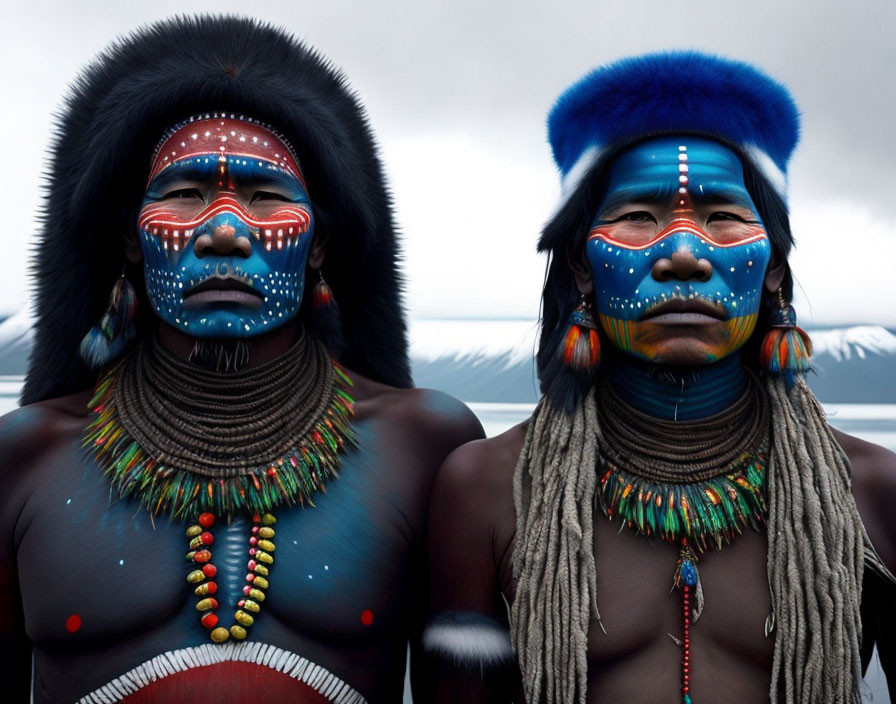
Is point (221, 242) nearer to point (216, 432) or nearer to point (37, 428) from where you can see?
point (216, 432)

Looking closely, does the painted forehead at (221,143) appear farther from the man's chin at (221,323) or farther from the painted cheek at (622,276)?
the painted cheek at (622,276)

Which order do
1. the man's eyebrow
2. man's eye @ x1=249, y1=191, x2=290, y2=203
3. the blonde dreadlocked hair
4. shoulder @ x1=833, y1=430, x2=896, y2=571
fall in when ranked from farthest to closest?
man's eye @ x1=249, y1=191, x2=290, y2=203, the man's eyebrow, shoulder @ x1=833, y1=430, x2=896, y2=571, the blonde dreadlocked hair

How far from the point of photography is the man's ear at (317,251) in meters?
2.93

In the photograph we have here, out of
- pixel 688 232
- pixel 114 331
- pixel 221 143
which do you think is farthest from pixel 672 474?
pixel 114 331

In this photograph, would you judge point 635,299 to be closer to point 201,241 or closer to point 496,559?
point 496,559

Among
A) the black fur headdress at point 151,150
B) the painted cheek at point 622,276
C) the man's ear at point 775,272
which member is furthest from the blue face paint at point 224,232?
the man's ear at point 775,272

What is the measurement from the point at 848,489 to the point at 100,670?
2071 mm

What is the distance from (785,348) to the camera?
2.46 metres

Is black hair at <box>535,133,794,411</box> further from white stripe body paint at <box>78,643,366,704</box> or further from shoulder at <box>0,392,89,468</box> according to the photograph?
shoulder at <box>0,392,89,468</box>

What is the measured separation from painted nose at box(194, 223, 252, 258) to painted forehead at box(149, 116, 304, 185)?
0.84 feet

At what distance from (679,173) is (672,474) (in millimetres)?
811

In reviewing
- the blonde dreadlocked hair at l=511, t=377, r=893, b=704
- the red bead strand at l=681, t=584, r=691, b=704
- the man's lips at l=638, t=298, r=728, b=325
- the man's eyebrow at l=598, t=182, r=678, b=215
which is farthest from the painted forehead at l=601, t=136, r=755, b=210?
the red bead strand at l=681, t=584, r=691, b=704

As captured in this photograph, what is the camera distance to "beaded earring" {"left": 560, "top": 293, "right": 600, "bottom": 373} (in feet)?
8.10

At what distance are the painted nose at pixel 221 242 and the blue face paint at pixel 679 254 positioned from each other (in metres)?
1.01
